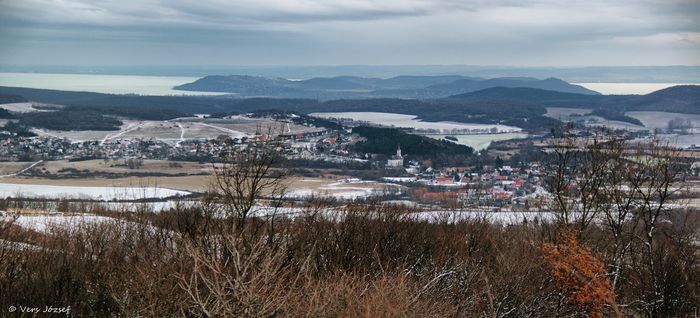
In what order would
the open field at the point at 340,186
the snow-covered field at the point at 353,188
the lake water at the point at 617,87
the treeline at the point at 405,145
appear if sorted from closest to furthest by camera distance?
the snow-covered field at the point at 353,188 → the open field at the point at 340,186 → the treeline at the point at 405,145 → the lake water at the point at 617,87

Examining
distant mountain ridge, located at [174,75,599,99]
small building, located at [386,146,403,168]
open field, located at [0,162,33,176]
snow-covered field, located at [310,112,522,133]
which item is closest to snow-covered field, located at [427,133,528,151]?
snow-covered field, located at [310,112,522,133]

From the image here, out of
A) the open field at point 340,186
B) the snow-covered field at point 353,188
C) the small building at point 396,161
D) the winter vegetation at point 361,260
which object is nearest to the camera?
the winter vegetation at point 361,260

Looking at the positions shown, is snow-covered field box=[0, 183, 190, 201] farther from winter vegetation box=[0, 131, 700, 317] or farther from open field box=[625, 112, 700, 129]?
open field box=[625, 112, 700, 129]

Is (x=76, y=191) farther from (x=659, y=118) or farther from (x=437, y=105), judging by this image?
(x=437, y=105)

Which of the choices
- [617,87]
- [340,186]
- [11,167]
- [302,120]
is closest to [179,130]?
[302,120]

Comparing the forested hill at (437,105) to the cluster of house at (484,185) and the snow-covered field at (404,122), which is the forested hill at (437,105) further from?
the cluster of house at (484,185)

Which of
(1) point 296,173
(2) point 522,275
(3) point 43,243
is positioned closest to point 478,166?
(1) point 296,173

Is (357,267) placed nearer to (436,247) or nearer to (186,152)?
(436,247)

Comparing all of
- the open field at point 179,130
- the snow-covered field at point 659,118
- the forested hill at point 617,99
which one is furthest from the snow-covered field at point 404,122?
the forested hill at point 617,99

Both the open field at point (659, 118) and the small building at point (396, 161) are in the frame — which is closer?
the small building at point (396, 161)
